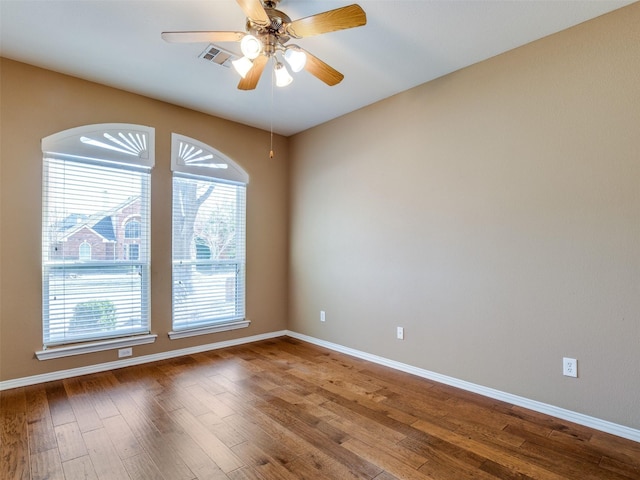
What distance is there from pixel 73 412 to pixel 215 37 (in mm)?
2792

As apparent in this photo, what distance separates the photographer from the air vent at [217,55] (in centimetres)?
266

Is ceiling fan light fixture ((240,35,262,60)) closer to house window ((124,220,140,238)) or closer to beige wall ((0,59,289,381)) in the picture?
beige wall ((0,59,289,381))

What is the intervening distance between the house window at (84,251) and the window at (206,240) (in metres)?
0.81

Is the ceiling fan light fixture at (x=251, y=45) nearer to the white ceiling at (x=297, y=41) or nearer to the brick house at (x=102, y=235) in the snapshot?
the white ceiling at (x=297, y=41)

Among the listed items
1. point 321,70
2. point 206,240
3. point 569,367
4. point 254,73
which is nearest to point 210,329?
point 206,240

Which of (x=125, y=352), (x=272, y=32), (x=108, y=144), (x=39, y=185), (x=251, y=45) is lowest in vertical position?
(x=125, y=352)

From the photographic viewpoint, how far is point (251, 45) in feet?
6.27

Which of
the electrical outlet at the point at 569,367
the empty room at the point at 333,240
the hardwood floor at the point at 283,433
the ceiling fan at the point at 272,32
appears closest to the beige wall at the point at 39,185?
the empty room at the point at 333,240

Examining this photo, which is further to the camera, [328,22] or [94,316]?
[94,316]

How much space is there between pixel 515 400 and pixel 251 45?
124 inches

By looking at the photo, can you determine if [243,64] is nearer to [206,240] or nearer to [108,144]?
[108,144]

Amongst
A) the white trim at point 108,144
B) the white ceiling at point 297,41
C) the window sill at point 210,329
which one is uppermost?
the white ceiling at point 297,41

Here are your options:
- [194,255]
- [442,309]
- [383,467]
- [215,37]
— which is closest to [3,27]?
[215,37]

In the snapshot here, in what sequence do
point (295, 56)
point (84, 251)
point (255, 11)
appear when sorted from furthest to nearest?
1. point (84, 251)
2. point (295, 56)
3. point (255, 11)
